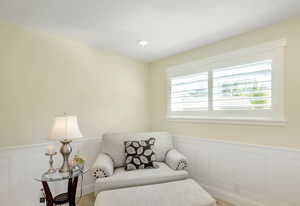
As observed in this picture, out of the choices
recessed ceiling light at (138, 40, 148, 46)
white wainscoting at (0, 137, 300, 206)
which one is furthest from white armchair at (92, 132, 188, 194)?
recessed ceiling light at (138, 40, 148, 46)

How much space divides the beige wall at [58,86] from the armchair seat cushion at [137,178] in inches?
35.1

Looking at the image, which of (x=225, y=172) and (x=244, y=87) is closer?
(x=244, y=87)

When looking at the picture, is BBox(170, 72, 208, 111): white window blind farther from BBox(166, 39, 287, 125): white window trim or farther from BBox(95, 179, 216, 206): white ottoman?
BBox(95, 179, 216, 206): white ottoman

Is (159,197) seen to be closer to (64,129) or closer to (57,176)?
(57,176)

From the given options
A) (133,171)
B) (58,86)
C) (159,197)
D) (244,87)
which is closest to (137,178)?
(133,171)

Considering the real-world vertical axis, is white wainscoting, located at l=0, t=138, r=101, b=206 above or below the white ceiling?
below

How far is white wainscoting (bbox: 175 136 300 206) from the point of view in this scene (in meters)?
2.03

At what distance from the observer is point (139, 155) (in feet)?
8.46

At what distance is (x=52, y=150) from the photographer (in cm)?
201

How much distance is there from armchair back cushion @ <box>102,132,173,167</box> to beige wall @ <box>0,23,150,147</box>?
275mm

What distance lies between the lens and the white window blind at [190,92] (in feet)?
9.50

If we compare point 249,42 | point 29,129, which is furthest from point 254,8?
point 29,129

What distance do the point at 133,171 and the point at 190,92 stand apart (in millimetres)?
1545

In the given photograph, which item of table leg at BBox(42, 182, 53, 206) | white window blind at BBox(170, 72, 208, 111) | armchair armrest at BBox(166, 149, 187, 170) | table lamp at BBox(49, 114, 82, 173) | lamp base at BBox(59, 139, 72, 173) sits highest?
white window blind at BBox(170, 72, 208, 111)
